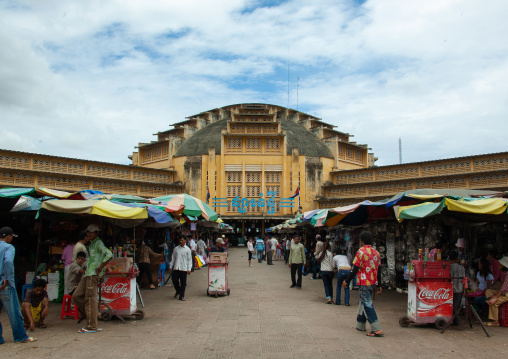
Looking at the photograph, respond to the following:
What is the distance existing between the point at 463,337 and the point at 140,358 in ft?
16.4

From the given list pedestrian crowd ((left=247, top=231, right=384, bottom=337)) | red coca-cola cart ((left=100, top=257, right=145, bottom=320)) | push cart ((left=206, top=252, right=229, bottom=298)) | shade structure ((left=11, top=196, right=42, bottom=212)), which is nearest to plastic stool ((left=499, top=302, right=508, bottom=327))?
pedestrian crowd ((left=247, top=231, right=384, bottom=337))

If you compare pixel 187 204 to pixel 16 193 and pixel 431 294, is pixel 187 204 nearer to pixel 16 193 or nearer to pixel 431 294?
pixel 16 193

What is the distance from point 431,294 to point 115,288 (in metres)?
5.64

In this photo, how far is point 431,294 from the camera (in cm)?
768

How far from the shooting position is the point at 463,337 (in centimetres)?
706

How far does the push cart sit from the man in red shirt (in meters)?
4.75

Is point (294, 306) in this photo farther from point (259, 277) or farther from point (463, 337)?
point (259, 277)

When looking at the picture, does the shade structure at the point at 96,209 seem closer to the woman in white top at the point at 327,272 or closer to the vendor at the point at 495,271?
the woman in white top at the point at 327,272

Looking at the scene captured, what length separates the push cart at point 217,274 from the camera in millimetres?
11438

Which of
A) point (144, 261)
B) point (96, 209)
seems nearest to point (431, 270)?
point (96, 209)

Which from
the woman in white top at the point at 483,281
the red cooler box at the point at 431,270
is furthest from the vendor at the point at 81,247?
the woman in white top at the point at 483,281

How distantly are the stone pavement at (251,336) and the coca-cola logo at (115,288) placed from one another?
556mm

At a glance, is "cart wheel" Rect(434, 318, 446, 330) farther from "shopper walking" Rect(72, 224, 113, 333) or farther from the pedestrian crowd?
"shopper walking" Rect(72, 224, 113, 333)

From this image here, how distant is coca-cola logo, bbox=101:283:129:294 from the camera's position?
815cm
